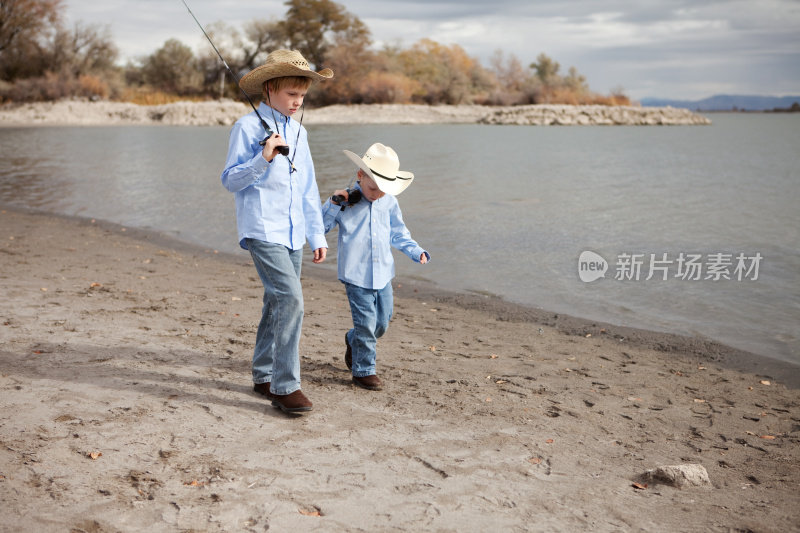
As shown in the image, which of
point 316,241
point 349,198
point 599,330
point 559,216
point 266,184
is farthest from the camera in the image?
point 559,216

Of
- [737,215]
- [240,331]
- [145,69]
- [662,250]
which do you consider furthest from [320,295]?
[145,69]

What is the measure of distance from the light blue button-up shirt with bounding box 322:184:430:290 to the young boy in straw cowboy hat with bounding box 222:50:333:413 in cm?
41

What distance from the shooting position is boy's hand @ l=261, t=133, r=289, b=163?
12.7 feet

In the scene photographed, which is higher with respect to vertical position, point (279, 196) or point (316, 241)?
point (279, 196)

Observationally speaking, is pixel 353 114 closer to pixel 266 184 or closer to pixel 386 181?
pixel 386 181

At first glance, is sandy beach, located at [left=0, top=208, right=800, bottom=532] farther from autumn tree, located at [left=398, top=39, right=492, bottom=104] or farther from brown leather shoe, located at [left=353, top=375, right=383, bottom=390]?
autumn tree, located at [left=398, top=39, right=492, bottom=104]

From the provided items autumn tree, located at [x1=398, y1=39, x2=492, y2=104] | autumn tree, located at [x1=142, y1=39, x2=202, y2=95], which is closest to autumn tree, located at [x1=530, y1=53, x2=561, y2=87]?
autumn tree, located at [x1=398, y1=39, x2=492, y2=104]

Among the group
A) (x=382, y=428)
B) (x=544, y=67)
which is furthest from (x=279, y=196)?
(x=544, y=67)

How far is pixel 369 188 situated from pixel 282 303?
999 millimetres

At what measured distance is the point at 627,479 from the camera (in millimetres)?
3807

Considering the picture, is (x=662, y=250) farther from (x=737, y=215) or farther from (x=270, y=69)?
(x=270, y=69)

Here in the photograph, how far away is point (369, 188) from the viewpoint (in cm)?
476

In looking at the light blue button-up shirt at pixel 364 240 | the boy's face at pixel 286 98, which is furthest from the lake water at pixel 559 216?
the boy's face at pixel 286 98

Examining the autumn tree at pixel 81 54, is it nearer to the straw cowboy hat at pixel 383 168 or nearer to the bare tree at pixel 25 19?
the bare tree at pixel 25 19
